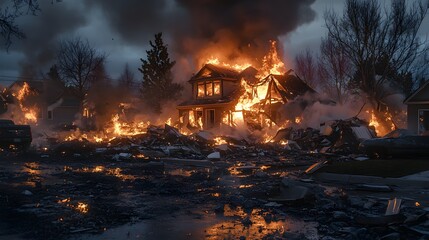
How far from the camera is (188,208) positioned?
25.7 feet

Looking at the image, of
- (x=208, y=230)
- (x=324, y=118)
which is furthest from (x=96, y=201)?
(x=324, y=118)

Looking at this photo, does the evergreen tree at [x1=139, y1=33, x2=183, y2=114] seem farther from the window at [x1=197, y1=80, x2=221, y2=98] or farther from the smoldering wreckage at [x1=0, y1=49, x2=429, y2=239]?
the smoldering wreckage at [x1=0, y1=49, x2=429, y2=239]

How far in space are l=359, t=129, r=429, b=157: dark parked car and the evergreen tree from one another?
27.7 m

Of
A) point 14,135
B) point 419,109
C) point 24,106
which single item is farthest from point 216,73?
point 24,106

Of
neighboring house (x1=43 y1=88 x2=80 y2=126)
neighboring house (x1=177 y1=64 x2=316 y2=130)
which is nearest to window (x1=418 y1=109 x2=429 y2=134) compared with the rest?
neighboring house (x1=177 y1=64 x2=316 y2=130)

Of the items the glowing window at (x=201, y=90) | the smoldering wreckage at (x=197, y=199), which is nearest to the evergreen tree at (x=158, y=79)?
the glowing window at (x=201, y=90)

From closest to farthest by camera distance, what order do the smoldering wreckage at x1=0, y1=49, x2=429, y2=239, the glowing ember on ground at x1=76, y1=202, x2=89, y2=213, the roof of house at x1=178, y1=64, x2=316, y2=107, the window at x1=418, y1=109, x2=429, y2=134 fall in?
the smoldering wreckage at x1=0, y1=49, x2=429, y2=239
the glowing ember on ground at x1=76, y1=202, x2=89, y2=213
the window at x1=418, y1=109, x2=429, y2=134
the roof of house at x1=178, y1=64, x2=316, y2=107

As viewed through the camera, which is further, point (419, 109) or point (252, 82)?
point (252, 82)

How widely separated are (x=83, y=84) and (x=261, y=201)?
44.4 m

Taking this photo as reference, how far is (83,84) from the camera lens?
49156 millimetres

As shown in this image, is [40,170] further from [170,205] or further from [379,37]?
[379,37]

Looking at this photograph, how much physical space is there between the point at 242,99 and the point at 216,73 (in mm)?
3492

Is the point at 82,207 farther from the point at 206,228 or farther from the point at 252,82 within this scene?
the point at 252,82

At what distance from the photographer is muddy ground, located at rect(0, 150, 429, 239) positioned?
19.4ft
